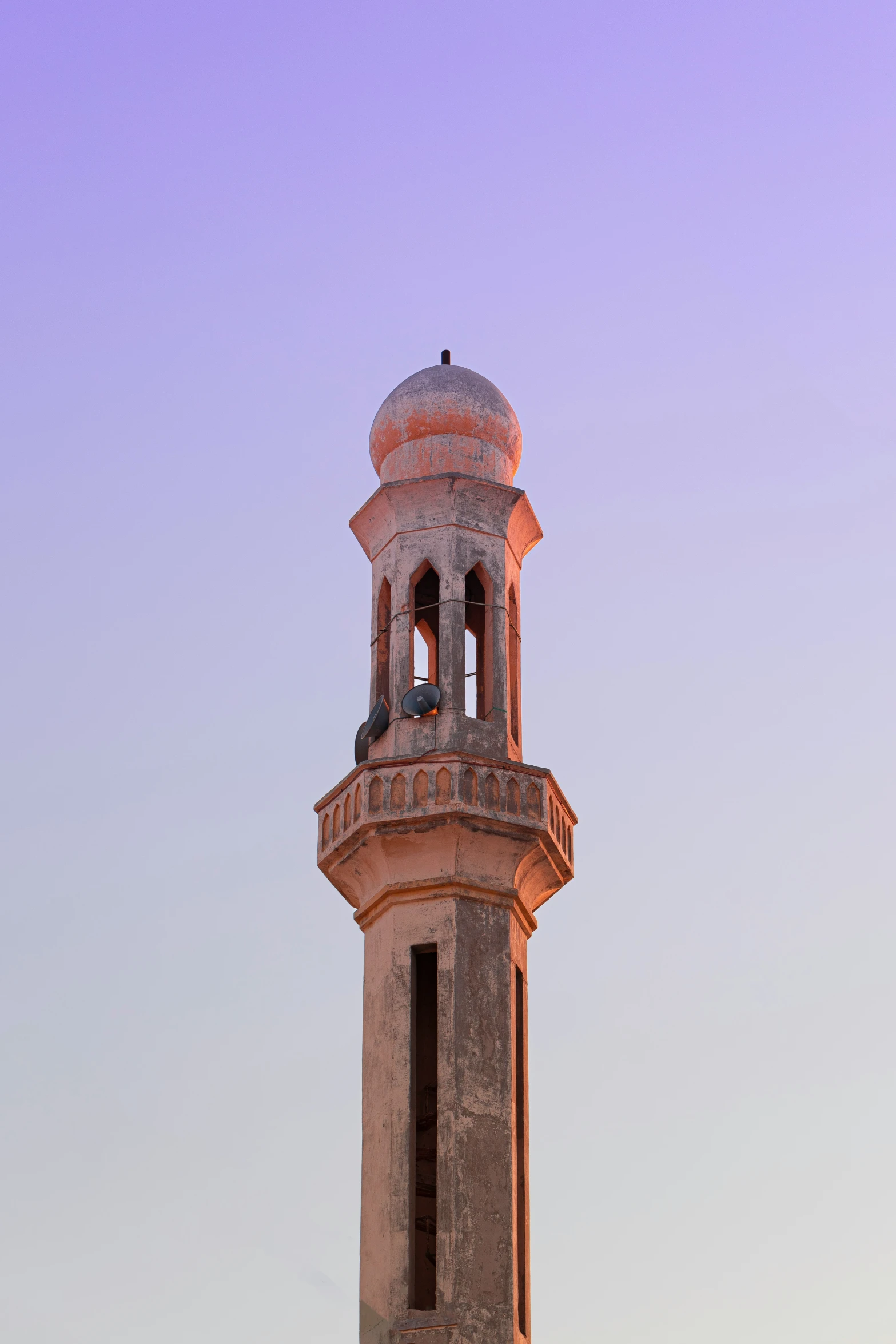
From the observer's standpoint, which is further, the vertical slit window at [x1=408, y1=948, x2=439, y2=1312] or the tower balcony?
the tower balcony

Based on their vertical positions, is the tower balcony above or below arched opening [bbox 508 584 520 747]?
below

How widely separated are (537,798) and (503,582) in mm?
3260

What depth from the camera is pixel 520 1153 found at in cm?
2323

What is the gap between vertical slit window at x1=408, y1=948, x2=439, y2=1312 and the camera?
2261 centimetres

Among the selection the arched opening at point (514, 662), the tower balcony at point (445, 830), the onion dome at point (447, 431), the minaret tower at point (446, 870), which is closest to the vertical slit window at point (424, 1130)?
the minaret tower at point (446, 870)

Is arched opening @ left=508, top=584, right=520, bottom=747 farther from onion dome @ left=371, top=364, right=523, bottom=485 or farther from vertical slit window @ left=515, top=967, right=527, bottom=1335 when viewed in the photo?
vertical slit window @ left=515, top=967, right=527, bottom=1335

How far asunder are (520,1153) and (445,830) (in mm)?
3820

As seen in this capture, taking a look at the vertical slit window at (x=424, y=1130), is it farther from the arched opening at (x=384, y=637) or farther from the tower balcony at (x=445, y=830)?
the arched opening at (x=384, y=637)

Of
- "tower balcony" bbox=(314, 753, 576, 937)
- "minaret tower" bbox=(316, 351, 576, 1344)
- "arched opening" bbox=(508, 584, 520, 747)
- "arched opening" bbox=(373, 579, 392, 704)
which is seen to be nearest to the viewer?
"minaret tower" bbox=(316, 351, 576, 1344)

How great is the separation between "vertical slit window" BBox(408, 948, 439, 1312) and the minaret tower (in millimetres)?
26

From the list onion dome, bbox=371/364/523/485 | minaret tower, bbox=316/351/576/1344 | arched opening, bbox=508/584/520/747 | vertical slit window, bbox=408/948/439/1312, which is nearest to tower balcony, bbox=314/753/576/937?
minaret tower, bbox=316/351/576/1344

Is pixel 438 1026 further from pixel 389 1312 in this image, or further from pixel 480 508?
pixel 480 508

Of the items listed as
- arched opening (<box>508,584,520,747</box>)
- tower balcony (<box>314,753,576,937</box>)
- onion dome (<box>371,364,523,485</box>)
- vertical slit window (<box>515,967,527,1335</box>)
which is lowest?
vertical slit window (<box>515,967,527,1335</box>)

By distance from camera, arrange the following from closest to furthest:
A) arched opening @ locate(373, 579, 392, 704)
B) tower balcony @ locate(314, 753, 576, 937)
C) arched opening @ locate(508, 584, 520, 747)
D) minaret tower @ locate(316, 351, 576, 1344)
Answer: minaret tower @ locate(316, 351, 576, 1344) < tower balcony @ locate(314, 753, 576, 937) < arched opening @ locate(508, 584, 520, 747) < arched opening @ locate(373, 579, 392, 704)
